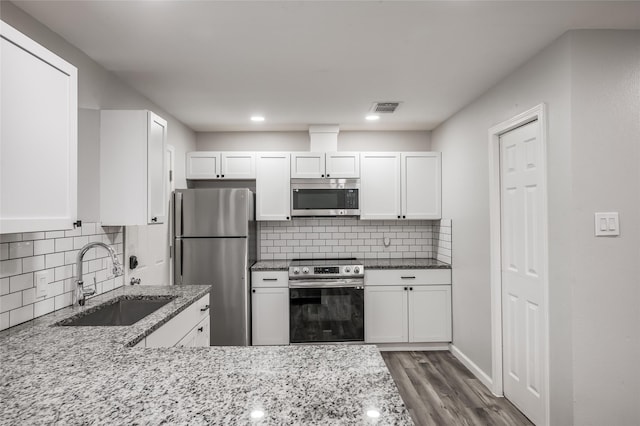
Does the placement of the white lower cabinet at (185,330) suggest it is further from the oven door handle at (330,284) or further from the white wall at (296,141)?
the white wall at (296,141)

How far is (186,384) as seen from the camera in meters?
1.05

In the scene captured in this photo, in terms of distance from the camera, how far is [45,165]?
4.75 feet

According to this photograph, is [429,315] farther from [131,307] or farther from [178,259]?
[131,307]

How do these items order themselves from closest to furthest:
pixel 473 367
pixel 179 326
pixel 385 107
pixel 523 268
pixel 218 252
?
pixel 179 326, pixel 523 268, pixel 473 367, pixel 385 107, pixel 218 252

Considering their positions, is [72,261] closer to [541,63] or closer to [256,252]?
[256,252]

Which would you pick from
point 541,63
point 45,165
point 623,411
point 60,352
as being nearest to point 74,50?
point 45,165

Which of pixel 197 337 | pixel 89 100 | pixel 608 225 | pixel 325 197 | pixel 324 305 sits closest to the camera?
pixel 608 225

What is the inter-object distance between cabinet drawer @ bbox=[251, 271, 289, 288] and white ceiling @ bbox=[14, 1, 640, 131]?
1.69 metres

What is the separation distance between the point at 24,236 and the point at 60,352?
77 centimetres

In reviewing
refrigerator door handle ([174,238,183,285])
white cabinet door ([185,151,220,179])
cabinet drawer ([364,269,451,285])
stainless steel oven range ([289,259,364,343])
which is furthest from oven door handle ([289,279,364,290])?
white cabinet door ([185,151,220,179])

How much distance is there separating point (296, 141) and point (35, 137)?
319 centimetres

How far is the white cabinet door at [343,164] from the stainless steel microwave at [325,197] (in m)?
0.08

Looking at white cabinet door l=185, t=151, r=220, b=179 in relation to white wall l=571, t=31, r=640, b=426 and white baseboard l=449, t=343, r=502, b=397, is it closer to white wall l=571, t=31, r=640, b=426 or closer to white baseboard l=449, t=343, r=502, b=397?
white baseboard l=449, t=343, r=502, b=397

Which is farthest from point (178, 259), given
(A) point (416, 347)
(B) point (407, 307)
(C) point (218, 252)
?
(A) point (416, 347)
